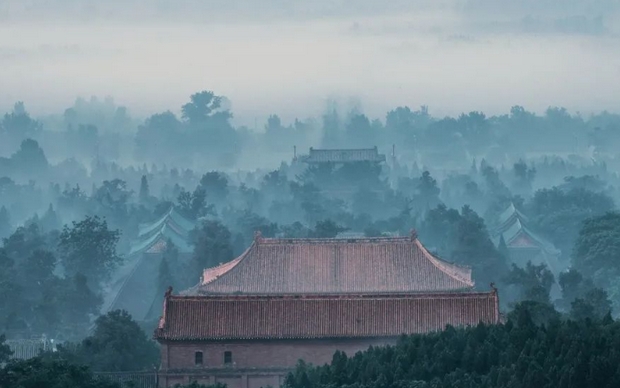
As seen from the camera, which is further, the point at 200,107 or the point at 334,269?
the point at 200,107

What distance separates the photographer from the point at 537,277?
2104 inches

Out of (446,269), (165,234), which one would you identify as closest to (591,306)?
(446,269)

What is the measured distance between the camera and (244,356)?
128 feet

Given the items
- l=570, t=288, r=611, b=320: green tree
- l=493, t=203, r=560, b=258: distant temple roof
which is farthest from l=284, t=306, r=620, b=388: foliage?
l=493, t=203, r=560, b=258: distant temple roof

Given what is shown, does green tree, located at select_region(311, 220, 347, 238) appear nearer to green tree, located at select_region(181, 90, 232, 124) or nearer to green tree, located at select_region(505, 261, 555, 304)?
green tree, located at select_region(505, 261, 555, 304)

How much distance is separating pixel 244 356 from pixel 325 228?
23.6m

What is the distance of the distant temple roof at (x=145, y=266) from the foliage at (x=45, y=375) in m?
24.3

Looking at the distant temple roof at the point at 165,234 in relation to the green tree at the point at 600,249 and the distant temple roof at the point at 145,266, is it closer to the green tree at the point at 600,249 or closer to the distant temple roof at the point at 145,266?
the distant temple roof at the point at 145,266

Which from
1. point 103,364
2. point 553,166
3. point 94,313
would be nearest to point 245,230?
point 94,313

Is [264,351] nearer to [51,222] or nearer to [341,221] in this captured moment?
[341,221]

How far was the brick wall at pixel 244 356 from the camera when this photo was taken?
38781 mm

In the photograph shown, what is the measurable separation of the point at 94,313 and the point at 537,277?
Result: 50.9ft

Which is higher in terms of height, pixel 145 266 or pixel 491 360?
pixel 145 266

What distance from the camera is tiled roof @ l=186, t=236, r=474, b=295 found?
44031mm
